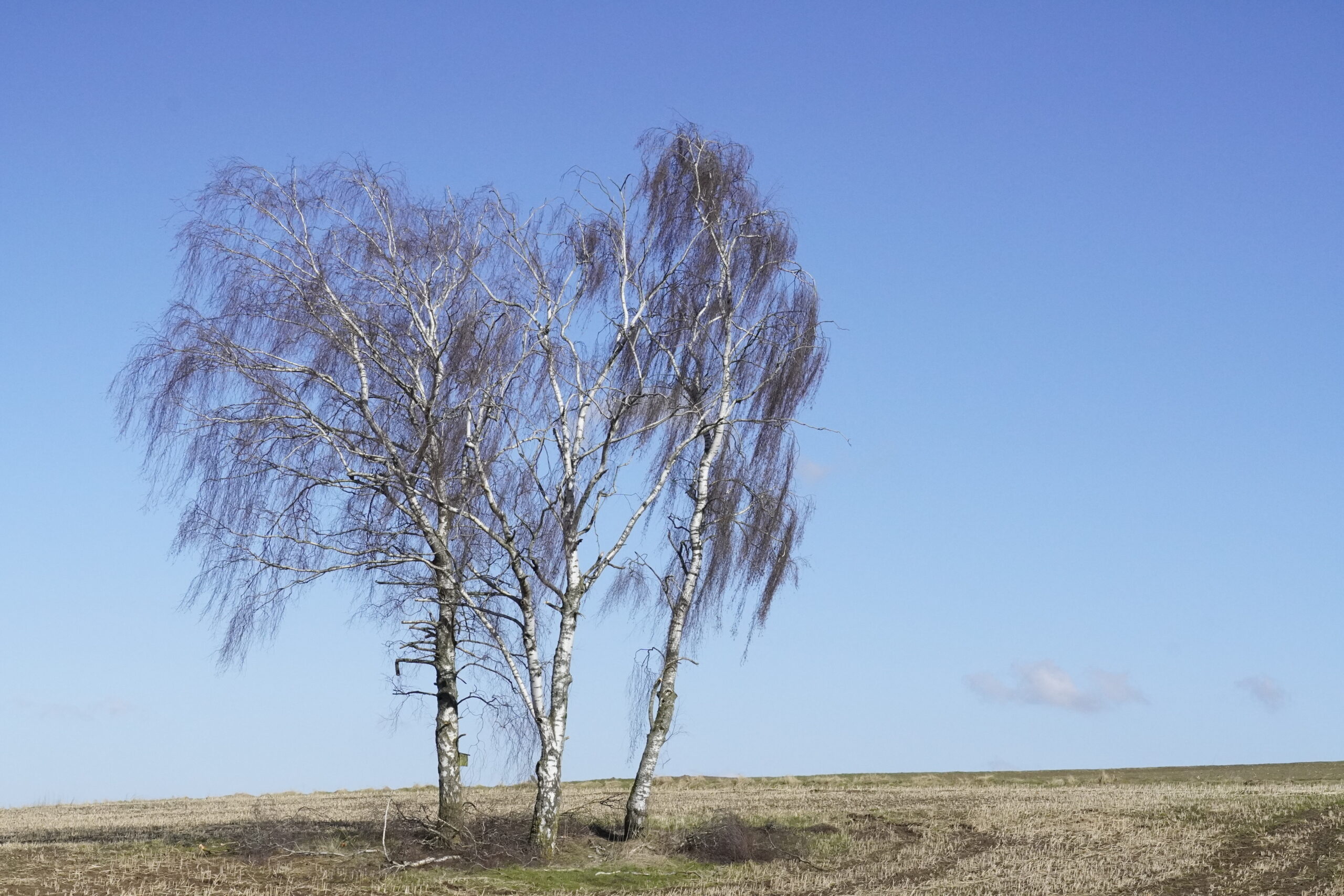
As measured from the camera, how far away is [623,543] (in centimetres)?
2167

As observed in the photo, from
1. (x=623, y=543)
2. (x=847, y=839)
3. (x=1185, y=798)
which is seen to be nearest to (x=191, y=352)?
(x=623, y=543)

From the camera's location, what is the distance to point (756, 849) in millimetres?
21516

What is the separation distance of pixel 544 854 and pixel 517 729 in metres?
1.99

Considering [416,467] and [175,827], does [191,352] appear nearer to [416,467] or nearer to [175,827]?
[416,467]

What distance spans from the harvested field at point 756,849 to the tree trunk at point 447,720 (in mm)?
568

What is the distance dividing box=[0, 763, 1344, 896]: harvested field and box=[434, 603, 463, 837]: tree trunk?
568 mm

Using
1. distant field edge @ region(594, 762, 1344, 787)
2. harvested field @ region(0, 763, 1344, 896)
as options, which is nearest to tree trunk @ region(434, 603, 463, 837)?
harvested field @ region(0, 763, 1344, 896)

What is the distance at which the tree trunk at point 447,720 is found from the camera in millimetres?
20781

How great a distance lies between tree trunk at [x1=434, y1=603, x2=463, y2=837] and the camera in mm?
20781

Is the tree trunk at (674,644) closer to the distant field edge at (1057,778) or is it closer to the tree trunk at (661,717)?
the tree trunk at (661,717)

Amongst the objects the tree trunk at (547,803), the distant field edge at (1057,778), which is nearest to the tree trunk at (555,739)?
the tree trunk at (547,803)

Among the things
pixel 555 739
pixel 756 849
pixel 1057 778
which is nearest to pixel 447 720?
pixel 555 739

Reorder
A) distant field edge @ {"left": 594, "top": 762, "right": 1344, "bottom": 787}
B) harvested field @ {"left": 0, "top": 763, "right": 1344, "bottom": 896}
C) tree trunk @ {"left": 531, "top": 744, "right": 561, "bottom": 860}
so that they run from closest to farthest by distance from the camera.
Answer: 1. harvested field @ {"left": 0, "top": 763, "right": 1344, "bottom": 896}
2. tree trunk @ {"left": 531, "top": 744, "right": 561, "bottom": 860}
3. distant field edge @ {"left": 594, "top": 762, "right": 1344, "bottom": 787}

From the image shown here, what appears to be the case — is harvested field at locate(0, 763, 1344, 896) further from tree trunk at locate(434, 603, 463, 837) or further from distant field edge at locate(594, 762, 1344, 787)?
distant field edge at locate(594, 762, 1344, 787)
